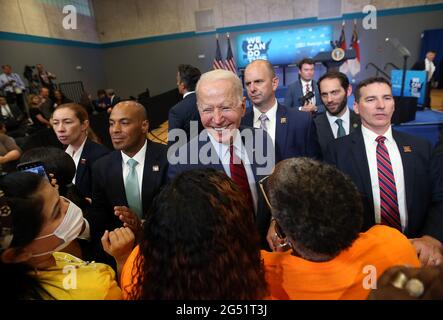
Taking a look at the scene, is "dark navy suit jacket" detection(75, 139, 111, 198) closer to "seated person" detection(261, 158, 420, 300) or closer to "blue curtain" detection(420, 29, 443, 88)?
"seated person" detection(261, 158, 420, 300)

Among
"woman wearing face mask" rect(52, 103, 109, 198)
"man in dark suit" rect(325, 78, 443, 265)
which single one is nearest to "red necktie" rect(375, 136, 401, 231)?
"man in dark suit" rect(325, 78, 443, 265)

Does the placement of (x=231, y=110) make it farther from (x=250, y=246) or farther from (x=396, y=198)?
(x=396, y=198)

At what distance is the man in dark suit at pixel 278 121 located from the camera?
2.12 metres

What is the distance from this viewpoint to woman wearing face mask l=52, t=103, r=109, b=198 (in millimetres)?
2262

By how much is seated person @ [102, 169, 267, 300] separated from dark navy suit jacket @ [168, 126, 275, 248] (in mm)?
741

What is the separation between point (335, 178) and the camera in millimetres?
832

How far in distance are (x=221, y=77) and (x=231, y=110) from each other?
205 millimetres

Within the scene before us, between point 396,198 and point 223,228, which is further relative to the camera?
point 396,198

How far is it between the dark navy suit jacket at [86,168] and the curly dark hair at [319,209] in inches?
73.7

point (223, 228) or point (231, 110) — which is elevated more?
point (231, 110)

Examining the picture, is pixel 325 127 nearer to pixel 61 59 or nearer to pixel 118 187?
pixel 118 187

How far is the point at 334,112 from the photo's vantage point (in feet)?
8.46

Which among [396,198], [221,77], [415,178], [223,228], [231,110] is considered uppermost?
[221,77]
